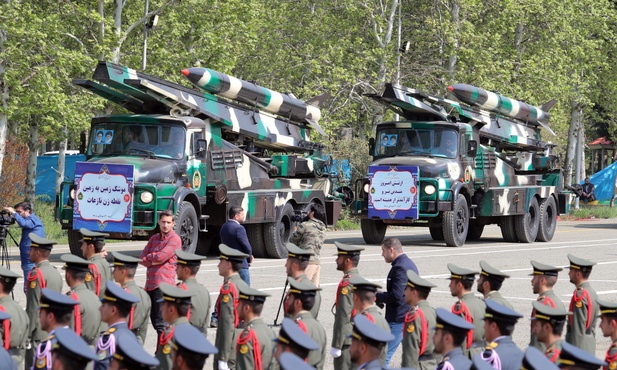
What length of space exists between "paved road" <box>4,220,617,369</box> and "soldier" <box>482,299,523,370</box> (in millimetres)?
4331

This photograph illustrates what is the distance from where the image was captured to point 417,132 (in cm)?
2644

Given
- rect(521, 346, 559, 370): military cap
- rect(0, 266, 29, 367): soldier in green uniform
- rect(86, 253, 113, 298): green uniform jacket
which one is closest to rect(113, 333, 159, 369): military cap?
rect(521, 346, 559, 370): military cap

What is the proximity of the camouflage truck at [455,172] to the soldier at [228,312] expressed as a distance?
47.8 feet

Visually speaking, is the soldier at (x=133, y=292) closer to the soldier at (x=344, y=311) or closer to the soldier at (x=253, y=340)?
the soldier at (x=344, y=311)

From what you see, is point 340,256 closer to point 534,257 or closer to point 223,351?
point 223,351

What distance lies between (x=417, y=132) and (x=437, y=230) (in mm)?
3649

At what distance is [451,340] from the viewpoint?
7.89 m

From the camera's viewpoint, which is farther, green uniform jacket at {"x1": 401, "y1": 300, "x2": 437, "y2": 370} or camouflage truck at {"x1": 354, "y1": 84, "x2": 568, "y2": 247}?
camouflage truck at {"x1": 354, "y1": 84, "x2": 568, "y2": 247}

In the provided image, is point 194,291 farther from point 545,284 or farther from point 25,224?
point 25,224

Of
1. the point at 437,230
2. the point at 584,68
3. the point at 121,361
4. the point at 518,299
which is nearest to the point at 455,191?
the point at 437,230

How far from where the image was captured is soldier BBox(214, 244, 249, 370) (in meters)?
10.2

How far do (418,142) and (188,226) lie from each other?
7288 mm

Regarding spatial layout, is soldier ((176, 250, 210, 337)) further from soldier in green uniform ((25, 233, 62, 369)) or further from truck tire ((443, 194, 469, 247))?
truck tire ((443, 194, 469, 247))

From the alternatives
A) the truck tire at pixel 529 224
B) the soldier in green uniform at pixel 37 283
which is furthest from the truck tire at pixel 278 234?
the soldier in green uniform at pixel 37 283
